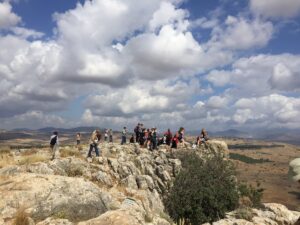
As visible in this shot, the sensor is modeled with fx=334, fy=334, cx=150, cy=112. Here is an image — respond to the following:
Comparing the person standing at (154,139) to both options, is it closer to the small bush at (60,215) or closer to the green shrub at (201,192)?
the green shrub at (201,192)

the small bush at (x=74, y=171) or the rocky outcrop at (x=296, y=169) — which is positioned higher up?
the rocky outcrop at (x=296, y=169)

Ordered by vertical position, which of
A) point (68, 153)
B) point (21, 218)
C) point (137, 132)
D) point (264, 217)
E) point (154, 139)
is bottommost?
point (264, 217)

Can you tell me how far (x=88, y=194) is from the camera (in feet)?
48.5

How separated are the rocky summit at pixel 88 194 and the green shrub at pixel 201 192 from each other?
69.8 inches

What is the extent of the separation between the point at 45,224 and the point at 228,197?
2861 centimetres

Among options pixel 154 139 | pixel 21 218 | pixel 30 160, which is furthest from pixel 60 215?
pixel 154 139

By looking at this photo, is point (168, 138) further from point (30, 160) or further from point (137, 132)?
point (30, 160)

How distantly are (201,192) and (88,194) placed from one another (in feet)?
75.2

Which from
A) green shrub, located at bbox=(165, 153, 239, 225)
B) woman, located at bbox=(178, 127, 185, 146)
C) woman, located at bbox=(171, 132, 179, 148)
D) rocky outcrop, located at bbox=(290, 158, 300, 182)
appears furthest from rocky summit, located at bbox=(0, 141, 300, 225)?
rocky outcrop, located at bbox=(290, 158, 300, 182)

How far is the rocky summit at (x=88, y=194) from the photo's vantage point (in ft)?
41.2

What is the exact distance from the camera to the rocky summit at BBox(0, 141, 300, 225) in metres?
12.5

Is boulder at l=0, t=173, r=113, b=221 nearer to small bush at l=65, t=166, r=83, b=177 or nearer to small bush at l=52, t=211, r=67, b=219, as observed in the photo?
small bush at l=52, t=211, r=67, b=219

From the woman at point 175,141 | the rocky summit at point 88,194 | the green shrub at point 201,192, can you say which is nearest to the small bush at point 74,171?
the rocky summit at point 88,194

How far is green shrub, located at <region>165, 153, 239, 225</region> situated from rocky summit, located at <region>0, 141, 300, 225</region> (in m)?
1.77
